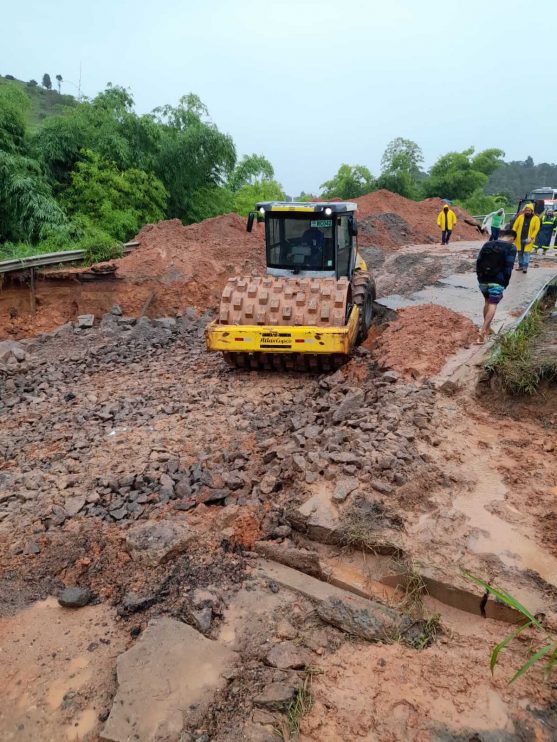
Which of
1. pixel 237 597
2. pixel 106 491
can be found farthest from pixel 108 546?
pixel 237 597

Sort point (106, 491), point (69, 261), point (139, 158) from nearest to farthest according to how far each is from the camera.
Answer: point (106, 491) < point (69, 261) < point (139, 158)

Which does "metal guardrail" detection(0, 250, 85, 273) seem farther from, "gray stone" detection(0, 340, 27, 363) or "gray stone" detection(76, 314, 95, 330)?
"gray stone" detection(0, 340, 27, 363)

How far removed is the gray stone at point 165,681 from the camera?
2412mm

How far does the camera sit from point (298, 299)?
6.68 metres

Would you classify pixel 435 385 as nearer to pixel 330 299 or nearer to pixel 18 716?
pixel 330 299

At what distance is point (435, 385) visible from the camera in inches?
206

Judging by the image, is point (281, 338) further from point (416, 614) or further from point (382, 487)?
point (416, 614)

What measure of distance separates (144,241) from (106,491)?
28.9ft

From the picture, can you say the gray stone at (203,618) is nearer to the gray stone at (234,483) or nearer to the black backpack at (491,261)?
the gray stone at (234,483)

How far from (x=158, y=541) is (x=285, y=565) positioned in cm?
92

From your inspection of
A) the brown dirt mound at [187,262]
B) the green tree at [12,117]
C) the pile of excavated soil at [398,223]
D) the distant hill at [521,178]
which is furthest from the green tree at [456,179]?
the distant hill at [521,178]

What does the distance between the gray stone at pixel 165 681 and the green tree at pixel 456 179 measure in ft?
101

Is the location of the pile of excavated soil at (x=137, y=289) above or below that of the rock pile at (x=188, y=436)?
above

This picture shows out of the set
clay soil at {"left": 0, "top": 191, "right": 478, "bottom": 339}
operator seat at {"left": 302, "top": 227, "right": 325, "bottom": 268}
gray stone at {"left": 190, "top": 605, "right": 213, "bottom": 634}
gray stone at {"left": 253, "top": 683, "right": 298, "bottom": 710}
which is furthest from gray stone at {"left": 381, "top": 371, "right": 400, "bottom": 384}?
clay soil at {"left": 0, "top": 191, "right": 478, "bottom": 339}
